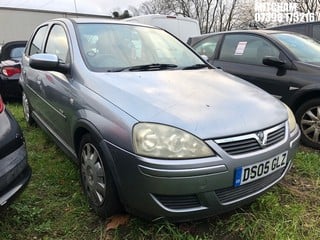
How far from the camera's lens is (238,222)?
8.39ft

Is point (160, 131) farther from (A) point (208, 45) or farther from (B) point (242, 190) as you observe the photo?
(A) point (208, 45)

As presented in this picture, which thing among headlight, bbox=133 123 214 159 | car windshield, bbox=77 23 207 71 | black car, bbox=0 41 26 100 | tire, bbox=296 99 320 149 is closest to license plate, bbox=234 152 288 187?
headlight, bbox=133 123 214 159

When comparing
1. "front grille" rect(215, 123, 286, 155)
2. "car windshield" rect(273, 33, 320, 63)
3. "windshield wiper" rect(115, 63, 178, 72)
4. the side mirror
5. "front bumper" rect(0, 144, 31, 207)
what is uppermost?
"windshield wiper" rect(115, 63, 178, 72)

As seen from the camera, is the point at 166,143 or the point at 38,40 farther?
the point at 38,40

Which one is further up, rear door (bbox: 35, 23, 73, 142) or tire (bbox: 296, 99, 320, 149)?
rear door (bbox: 35, 23, 73, 142)

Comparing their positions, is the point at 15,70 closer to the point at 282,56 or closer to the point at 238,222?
the point at 282,56

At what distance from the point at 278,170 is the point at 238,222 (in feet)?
1.49

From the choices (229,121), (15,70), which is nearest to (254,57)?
(229,121)

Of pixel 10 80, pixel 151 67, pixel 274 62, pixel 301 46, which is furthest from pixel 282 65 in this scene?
pixel 10 80

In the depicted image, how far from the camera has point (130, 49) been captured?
11.0 feet

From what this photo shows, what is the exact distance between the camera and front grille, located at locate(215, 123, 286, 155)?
2.20 m

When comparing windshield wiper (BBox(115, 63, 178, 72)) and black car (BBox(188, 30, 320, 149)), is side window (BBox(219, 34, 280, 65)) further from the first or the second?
windshield wiper (BBox(115, 63, 178, 72))

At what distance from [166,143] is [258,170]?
0.63 meters

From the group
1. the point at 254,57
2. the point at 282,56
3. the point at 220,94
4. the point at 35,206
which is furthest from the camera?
the point at 254,57
